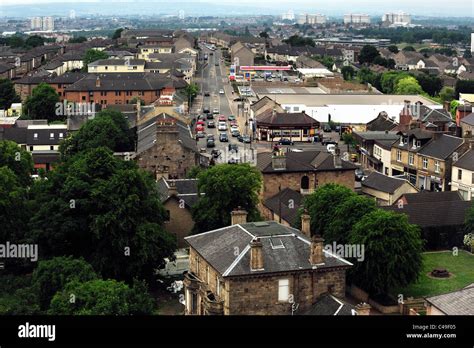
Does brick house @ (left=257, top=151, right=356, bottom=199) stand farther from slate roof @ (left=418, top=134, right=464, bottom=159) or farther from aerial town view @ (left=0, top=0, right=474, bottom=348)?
slate roof @ (left=418, top=134, right=464, bottom=159)

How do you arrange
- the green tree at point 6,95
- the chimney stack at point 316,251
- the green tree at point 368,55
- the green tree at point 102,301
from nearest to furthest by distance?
the green tree at point 102,301, the chimney stack at point 316,251, the green tree at point 6,95, the green tree at point 368,55

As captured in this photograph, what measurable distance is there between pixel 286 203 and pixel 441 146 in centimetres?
856

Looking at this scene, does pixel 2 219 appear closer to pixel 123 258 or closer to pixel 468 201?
pixel 123 258

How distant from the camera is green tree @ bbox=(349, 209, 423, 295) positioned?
18.7 meters

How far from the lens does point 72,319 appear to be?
384 centimetres

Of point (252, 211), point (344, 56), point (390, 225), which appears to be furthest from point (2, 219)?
point (344, 56)

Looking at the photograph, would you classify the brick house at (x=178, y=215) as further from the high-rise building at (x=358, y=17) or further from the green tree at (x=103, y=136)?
the green tree at (x=103, y=136)

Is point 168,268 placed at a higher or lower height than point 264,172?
lower

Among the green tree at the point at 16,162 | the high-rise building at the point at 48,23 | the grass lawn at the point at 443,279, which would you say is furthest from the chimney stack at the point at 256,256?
the high-rise building at the point at 48,23

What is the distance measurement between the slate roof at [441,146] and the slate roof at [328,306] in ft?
55.6

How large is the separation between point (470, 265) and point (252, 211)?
21.9 feet

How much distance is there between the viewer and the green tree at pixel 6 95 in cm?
5800

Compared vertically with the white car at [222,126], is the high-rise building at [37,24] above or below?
above

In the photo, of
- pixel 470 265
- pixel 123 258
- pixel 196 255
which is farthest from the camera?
pixel 470 265
